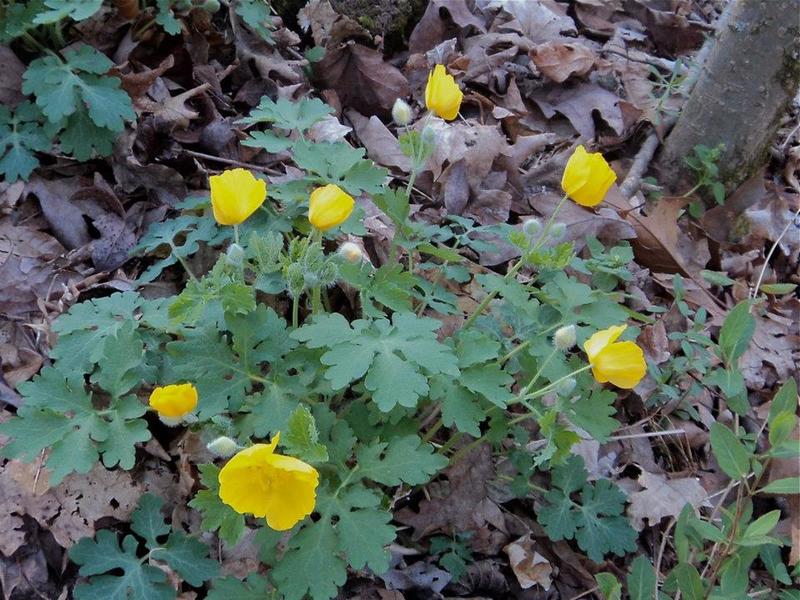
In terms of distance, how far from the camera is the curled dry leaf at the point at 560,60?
3488 millimetres

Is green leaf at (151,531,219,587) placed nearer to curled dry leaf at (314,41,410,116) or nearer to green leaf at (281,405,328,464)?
green leaf at (281,405,328,464)

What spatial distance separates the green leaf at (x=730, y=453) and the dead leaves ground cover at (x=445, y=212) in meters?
0.62

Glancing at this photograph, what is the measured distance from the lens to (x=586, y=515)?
2082 millimetres

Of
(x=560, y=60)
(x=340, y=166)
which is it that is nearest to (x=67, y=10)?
(x=340, y=166)

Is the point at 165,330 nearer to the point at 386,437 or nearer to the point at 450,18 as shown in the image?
the point at 386,437

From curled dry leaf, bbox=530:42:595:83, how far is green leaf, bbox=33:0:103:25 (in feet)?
6.81

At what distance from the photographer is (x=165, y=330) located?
187cm

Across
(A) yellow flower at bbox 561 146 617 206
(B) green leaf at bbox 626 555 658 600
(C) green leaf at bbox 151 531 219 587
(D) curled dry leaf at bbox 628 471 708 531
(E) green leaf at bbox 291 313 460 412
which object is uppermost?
(A) yellow flower at bbox 561 146 617 206

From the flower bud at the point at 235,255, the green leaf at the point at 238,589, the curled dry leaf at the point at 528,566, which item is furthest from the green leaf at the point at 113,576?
the curled dry leaf at the point at 528,566

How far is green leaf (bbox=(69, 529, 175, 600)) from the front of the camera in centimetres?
171

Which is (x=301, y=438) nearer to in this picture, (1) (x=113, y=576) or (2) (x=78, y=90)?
(1) (x=113, y=576)

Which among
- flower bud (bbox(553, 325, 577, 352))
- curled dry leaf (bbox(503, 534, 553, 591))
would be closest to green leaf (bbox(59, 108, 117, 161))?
flower bud (bbox(553, 325, 577, 352))

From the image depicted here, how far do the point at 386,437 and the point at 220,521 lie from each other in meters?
0.46

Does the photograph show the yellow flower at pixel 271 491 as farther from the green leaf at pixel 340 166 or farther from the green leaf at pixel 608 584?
the green leaf at pixel 340 166
